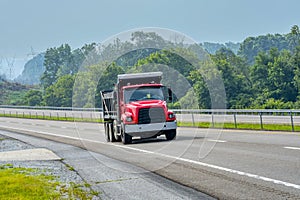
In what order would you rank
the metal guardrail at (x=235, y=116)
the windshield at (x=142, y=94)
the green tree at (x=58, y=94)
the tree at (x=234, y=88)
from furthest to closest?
1. the green tree at (x=58, y=94)
2. the tree at (x=234, y=88)
3. the metal guardrail at (x=235, y=116)
4. the windshield at (x=142, y=94)

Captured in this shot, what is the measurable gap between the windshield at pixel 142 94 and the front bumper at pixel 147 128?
1.20 metres

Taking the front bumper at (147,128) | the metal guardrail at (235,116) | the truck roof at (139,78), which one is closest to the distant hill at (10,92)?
the metal guardrail at (235,116)

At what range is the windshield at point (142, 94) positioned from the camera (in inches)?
842

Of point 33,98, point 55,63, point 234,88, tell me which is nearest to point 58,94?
point 33,98

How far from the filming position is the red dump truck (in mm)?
20594

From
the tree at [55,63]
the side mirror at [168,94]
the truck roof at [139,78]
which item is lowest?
the side mirror at [168,94]

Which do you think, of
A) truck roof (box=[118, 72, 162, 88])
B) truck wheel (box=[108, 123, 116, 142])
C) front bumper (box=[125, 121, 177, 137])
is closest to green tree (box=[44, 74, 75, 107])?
truck wheel (box=[108, 123, 116, 142])

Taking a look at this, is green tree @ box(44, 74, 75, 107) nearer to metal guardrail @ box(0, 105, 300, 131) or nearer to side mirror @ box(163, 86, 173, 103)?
metal guardrail @ box(0, 105, 300, 131)

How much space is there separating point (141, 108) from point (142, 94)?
1.06 m

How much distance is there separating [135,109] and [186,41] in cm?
487

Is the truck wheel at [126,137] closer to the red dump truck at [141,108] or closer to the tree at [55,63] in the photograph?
the red dump truck at [141,108]

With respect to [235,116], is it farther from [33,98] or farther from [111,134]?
[33,98]

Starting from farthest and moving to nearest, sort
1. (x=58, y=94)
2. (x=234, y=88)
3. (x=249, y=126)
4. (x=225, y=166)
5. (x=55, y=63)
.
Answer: (x=55, y=63), (x=58, y=94), (x=234, y=88), (x=249, y=126), (x=225, y=166)

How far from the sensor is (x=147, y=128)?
20.6 meters
